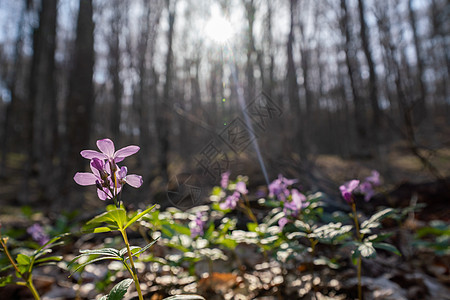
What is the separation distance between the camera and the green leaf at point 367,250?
97 cm

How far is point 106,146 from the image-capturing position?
885 mm

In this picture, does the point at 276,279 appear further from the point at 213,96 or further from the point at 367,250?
the point at 213,96

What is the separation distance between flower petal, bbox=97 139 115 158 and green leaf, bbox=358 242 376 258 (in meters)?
0.93

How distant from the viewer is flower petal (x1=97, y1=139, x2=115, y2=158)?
876mm

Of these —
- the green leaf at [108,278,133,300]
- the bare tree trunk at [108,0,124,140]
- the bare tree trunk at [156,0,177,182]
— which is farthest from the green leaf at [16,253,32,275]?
the bare tree trunk at [108,0,124,140]

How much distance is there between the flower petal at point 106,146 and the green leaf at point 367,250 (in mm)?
932

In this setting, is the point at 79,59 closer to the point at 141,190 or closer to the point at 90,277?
the point at 141,190

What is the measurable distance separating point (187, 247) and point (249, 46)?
811cm

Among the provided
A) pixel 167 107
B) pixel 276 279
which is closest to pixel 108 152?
pixel 276 279

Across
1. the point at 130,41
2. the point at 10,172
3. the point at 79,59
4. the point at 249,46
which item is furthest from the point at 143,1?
the point at 10,172

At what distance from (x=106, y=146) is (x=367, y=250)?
980 millimetres

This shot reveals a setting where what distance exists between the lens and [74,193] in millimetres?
5262

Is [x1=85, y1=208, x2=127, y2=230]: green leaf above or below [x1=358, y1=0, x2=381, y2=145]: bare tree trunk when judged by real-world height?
below

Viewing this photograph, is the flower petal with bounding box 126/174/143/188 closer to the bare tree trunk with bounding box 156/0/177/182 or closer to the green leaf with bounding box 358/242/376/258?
the green leaf with bounding box 358/242/376/258
